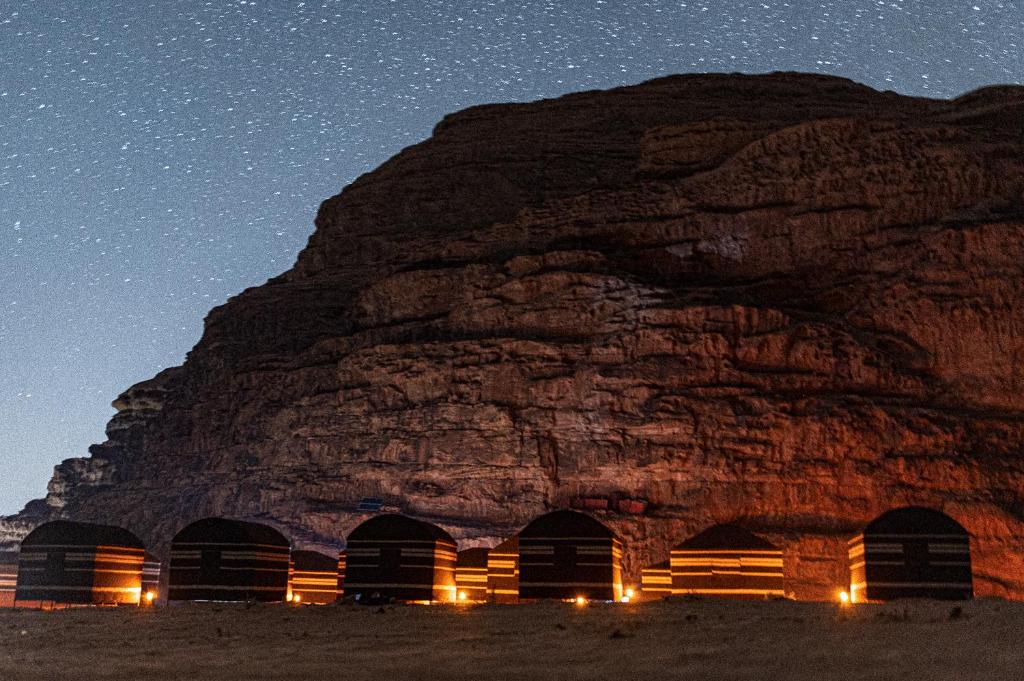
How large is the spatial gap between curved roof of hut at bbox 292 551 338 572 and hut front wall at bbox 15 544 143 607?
7.62 meters

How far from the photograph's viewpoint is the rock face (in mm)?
47906

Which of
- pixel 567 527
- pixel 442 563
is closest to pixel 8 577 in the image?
pixel 442 563

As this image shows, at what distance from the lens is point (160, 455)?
68312 mm

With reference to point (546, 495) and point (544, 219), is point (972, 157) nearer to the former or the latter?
point (544, 219)

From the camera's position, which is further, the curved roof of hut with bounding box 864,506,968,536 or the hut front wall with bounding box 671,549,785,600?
the hut front wall with bounding box 671,549,785,600

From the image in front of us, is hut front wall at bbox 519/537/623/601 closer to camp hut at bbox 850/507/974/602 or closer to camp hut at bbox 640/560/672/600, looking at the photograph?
camp hut at bbox 850/507/974/602

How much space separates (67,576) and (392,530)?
10.8 meters

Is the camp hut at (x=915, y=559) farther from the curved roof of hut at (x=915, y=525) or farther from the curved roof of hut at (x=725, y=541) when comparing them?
the curved roof of hut at (x=725, y=541)

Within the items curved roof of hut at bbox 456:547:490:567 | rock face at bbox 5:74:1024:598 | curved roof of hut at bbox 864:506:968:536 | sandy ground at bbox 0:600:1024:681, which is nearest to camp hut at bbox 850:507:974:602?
curved roof of hut at bbox 864:506:968:536

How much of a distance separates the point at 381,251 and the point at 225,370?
1409 cm

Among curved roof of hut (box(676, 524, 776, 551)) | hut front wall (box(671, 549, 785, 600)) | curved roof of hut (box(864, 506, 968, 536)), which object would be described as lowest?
hut front wall (box(671, 549, 785, 600))

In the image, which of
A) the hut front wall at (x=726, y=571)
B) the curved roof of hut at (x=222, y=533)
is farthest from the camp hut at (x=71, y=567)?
the hut front wall at (x=726, y=571)

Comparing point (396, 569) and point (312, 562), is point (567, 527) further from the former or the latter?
point (312, 562)

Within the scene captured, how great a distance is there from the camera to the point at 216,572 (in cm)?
3173
